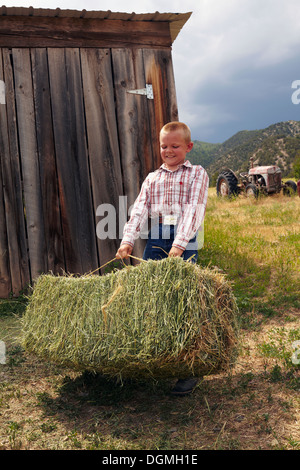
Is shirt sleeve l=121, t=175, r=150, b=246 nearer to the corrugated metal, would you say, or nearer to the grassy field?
the grassy field

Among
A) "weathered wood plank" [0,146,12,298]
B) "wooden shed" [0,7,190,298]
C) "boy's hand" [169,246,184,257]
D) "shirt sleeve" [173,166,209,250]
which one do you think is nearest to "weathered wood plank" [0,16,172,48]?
"wooden shed" [0,7,190,298]

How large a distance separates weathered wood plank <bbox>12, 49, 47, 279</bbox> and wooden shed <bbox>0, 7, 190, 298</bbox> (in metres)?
0.01

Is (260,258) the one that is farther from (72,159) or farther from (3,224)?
(3,224)

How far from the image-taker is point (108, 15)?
5207mm

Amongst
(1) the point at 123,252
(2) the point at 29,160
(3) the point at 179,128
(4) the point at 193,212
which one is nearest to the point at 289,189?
(2) the point at 29,160

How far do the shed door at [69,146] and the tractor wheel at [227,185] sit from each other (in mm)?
9457

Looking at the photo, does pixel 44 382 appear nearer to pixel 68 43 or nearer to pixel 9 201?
pixel 9 201

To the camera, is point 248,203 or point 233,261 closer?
point 233,261

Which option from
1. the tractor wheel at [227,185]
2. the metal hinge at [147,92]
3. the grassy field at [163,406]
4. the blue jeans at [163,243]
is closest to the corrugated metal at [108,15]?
the metal hinge at [147,92]

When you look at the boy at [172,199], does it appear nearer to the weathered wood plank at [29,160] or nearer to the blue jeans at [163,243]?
the blue jeans at [163,243]

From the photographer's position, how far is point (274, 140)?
6525cm

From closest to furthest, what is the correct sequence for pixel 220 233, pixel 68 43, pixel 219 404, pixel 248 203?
pixel 219 404
pixel 68 43
pixel 220 233
pixel 248 203
